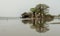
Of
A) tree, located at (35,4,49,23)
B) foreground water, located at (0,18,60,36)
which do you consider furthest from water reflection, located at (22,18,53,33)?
tree, located at (35,4,49,23)

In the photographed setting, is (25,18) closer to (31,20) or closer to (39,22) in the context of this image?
(31,20)

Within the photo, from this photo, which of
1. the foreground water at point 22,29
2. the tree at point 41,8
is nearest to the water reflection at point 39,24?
the foreground water at point 22,29

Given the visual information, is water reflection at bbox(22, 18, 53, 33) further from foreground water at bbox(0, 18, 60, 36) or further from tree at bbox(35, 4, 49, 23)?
tree at bbox(35, 4, 49, 23)

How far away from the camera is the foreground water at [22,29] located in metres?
1.36

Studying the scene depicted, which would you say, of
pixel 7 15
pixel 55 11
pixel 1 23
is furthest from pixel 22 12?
pixel 55 11

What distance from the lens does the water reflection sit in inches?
59.2

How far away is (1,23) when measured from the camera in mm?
1725

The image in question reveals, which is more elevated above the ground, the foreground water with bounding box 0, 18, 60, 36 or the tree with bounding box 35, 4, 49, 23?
the tree with bounding box 35, 4, 49, 23

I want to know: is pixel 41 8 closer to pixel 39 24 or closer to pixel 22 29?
pixel 39 24

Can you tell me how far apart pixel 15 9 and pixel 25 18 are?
0.18 metres

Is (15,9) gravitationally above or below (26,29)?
above

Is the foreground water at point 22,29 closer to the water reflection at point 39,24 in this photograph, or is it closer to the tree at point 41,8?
the water reflection at point 39,24

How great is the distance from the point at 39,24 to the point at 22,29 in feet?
0.74

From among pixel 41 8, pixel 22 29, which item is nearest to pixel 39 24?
pixel 22 29
